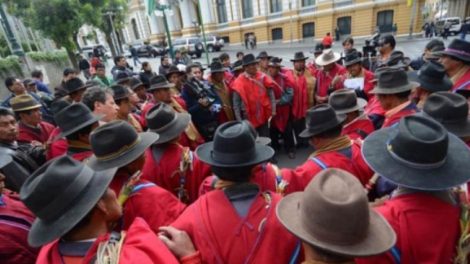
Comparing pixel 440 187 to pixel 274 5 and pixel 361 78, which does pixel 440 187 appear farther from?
pixel 274 5

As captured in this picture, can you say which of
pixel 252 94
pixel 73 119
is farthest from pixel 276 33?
pixel 73 119

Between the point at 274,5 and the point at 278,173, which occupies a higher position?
the point at 274,5

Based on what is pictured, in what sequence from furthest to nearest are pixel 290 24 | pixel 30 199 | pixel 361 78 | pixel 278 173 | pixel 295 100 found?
pixel 290 24
pixel 295 100
pixel 361 78
pixel 278 173
pixel 30 199

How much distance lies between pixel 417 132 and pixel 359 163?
927mm

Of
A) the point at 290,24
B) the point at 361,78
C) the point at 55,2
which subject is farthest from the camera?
the point at 290,24

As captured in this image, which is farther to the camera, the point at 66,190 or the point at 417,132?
the point at 417,132

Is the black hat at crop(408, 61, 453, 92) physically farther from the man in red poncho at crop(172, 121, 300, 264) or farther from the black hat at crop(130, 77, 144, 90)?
the black hat at crop(130, 77, 144, 90)

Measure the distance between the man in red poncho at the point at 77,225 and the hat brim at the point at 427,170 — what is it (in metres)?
1.26

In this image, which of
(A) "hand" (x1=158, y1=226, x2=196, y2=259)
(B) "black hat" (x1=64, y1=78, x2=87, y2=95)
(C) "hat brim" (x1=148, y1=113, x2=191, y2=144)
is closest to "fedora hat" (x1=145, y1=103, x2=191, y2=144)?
(C) "hat brim" (x1=148, y1=113, x2=191, y2=144)

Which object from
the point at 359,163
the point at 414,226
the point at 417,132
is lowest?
the point at 359,163

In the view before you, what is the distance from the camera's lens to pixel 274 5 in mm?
31203

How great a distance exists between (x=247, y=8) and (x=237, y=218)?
36.0 meters

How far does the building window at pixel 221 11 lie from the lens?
37.0 meters

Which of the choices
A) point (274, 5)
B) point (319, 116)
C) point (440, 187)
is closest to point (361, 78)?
point (319, 116)
